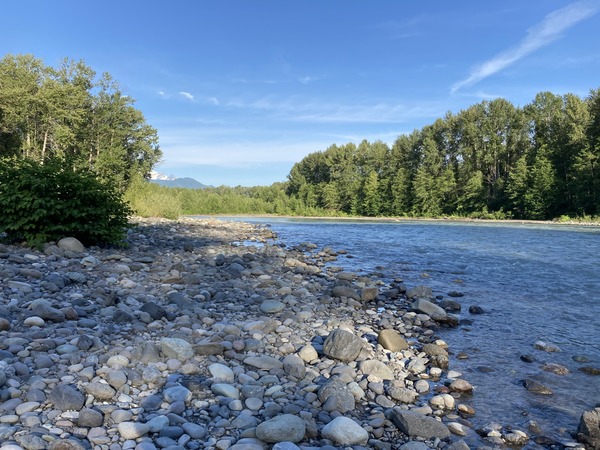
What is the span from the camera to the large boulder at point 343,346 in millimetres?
4996

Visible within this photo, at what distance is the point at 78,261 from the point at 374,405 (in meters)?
7.14

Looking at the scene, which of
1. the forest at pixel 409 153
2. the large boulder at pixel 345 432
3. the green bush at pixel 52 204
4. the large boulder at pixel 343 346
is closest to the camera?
the large boulder at pixel 345 432

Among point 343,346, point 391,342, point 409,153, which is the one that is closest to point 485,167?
point 409,153

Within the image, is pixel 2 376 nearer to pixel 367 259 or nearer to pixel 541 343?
pixel 541 343

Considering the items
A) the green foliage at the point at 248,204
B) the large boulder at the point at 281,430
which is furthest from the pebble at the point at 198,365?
the green foliage at the point at 248,204

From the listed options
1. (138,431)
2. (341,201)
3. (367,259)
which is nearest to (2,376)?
(138,431)

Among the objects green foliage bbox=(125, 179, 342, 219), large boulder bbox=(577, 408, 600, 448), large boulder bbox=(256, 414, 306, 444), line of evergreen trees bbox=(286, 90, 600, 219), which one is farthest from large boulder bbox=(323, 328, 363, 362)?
green foliage bbox=(125, 179, 342, 219)

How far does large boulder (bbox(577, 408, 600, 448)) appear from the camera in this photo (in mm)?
3449

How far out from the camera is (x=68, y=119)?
1465 inches

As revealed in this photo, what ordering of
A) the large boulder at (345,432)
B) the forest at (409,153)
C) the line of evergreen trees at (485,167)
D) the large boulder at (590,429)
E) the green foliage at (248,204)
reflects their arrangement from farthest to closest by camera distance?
the green foliage at (248,204), the line of evergreen trees at (485,167), the forest at (409,153), the large boulder at (590,429), the large boulder at (345,432)

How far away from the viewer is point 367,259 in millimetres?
15828

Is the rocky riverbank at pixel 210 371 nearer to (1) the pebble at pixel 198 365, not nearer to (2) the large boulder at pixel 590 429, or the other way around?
(1) the pebble at pixel 198 365

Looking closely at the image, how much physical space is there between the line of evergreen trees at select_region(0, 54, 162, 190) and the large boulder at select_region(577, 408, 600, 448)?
27777mm

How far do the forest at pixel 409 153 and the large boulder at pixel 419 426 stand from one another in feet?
90.1
